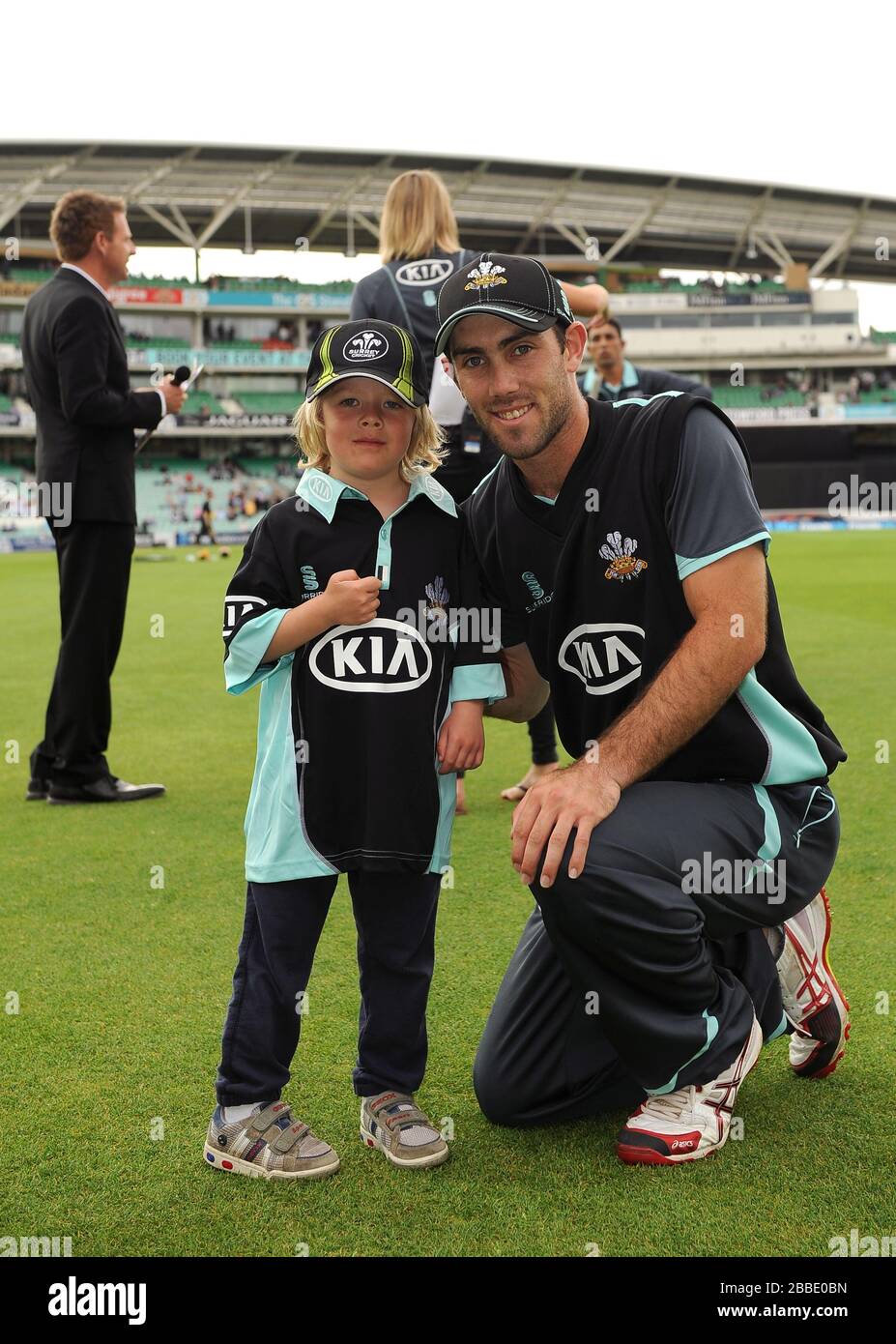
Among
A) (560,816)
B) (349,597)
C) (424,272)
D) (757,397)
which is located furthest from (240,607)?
(757,397)

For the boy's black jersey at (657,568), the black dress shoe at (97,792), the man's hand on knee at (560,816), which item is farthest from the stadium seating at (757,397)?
the man's hand on knee at (560,816)

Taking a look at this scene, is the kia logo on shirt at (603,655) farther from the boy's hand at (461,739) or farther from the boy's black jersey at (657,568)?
the boy's hand at (461,739)

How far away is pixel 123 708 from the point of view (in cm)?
740

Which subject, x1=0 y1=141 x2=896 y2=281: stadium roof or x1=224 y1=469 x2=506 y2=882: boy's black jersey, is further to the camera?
x1=0 y1=141 x2=896 y2=281: stadium roof

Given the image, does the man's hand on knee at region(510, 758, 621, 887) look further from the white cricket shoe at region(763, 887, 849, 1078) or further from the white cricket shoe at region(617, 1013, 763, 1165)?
the white cricket shoe at region(763, 887, 849, 1078)

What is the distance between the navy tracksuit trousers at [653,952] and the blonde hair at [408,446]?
2.55ft

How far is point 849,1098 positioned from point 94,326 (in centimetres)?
405

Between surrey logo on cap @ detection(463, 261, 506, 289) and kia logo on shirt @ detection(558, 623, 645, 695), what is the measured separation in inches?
27.5

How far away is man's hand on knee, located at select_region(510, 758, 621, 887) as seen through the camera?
2.17 meters

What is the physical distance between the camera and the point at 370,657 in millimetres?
2334

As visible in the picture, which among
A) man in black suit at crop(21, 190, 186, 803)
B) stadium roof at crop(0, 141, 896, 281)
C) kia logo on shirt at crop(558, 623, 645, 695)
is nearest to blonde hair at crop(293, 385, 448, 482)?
kia logo on shirt at crop(558, 623, 645, 695)

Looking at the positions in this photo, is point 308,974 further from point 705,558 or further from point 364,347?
point 364,347

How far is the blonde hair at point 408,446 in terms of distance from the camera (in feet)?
8.04
